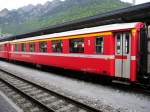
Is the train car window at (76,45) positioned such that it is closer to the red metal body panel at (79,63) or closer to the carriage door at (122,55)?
the red metal body panel at (79,63)

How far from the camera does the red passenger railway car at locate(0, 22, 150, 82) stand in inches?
475

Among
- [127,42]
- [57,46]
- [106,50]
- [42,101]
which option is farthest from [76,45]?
[42,101]

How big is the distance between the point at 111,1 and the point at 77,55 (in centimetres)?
14787

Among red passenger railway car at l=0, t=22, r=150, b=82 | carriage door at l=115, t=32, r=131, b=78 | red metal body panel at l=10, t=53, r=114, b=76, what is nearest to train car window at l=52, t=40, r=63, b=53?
red passenger railway car at l=0, t=22, r=150, b=82

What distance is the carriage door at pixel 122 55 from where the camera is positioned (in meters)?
12.3

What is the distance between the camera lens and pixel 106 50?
13.4 m

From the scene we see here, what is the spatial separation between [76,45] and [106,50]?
3006mm

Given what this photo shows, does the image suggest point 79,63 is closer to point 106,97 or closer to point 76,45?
point 76,45

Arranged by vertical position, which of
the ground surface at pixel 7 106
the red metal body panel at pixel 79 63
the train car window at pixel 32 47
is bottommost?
the ground surface at pixel 7 106

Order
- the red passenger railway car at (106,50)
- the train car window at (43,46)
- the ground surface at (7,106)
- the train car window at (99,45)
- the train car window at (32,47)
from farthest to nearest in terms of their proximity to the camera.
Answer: the train car window at (32,47) < the train car window at (43,46) < the train car window at (99,45) < the red passenger railway car at (106,50) < the ground surface at (7,106)

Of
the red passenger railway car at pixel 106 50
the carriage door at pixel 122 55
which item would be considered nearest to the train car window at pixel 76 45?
the red passenger railway car at pixel 106 50

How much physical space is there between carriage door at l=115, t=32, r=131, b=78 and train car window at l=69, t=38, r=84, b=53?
9.49ft

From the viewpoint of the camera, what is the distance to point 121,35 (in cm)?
1269

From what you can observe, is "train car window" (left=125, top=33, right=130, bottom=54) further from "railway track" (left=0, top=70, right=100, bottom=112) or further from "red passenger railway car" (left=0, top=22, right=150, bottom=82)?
"railway track" (left=0, top=70, right=100, bottom=112)
